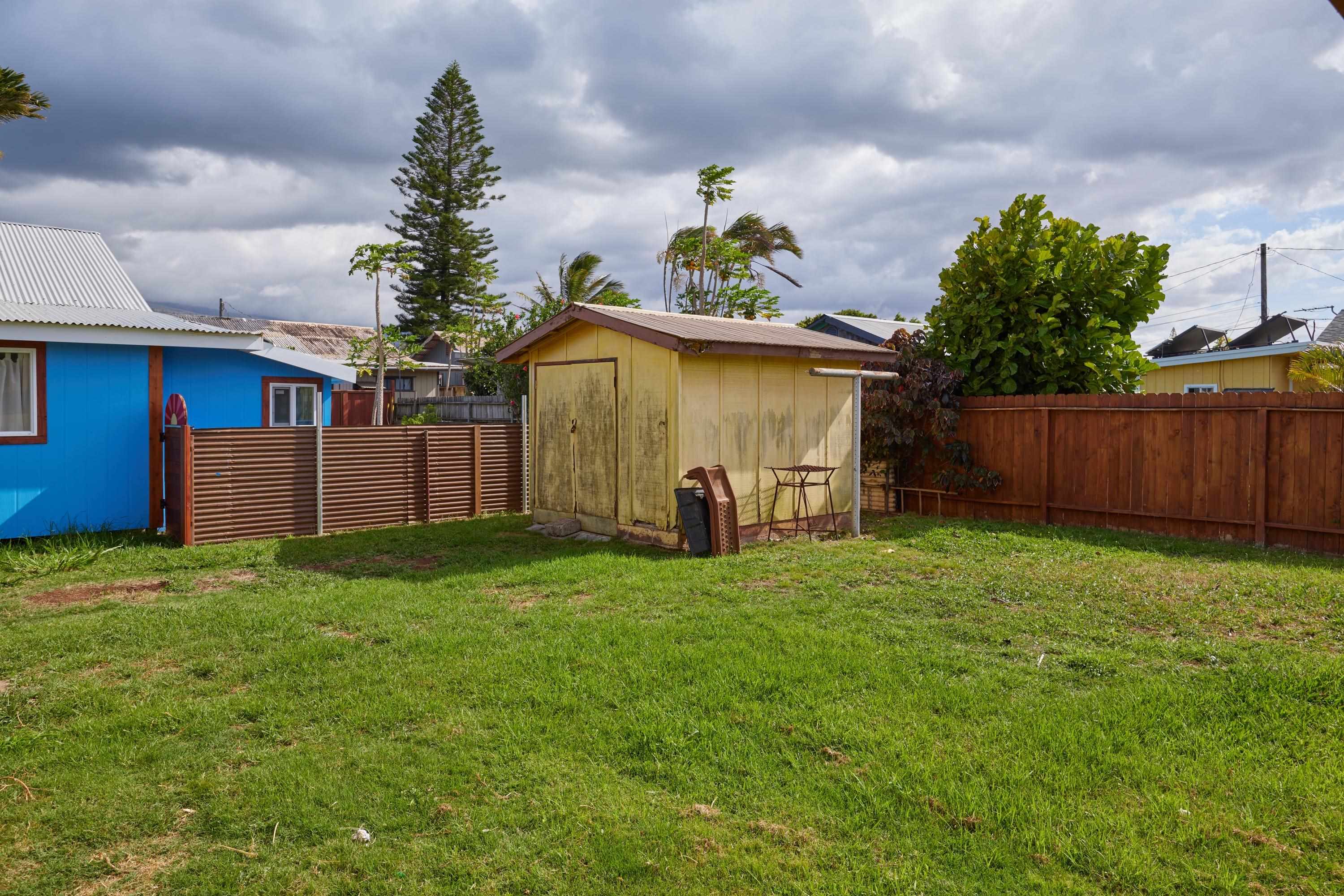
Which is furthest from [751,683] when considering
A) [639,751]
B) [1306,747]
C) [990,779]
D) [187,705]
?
[187,705]

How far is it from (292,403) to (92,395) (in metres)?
5.13

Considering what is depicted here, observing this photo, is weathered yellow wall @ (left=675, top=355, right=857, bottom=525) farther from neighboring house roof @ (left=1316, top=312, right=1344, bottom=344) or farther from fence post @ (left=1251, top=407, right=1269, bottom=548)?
neighboring house roof @ (left=1316, top=312, right=1344, bottom=344)

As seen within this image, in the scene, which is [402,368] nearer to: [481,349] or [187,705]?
[481,349]

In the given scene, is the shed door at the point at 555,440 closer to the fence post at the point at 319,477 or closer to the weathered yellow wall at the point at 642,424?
the weathered yellow wall at the point at 642,424

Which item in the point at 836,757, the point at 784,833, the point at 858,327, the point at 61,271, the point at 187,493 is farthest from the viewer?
the point at 858,327

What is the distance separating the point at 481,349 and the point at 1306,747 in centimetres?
2650

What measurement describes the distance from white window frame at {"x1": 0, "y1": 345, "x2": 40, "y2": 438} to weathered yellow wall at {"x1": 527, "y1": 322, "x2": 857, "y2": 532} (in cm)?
651

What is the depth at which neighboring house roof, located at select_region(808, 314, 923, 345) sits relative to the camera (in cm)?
2155

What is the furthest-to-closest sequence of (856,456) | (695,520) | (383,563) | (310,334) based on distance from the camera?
(310,334)
(856,456)
(695,520)
(383,563)

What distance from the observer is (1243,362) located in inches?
728

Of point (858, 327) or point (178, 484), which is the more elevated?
point (858, 327)

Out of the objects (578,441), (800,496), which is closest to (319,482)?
(578,441)

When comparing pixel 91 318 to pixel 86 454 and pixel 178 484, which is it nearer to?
pixel 86 454

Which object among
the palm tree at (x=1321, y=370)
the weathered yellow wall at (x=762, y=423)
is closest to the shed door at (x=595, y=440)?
the weathered yellow wall at (x=762, y=423)
